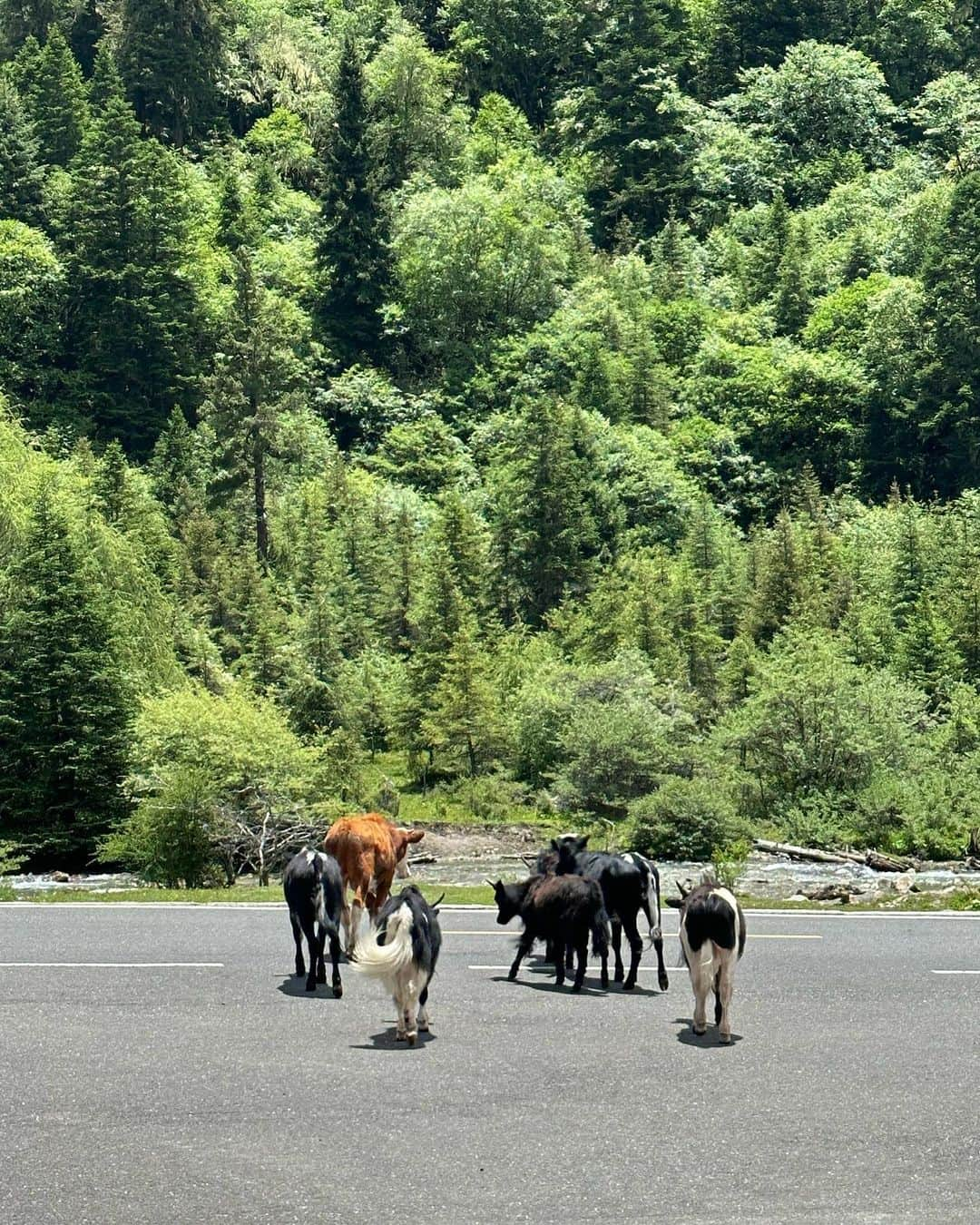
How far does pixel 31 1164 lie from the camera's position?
1037 centimetres

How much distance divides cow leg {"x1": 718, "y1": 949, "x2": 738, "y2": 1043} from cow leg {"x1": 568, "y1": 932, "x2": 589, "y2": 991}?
5.61 feet

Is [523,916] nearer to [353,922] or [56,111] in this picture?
[353,922]

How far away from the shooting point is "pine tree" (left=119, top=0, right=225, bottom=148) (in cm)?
10519

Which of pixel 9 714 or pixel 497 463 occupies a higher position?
pixel 497 463

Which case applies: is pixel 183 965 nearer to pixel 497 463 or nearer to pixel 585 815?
pixel 585 815

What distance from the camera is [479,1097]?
11992 millimetres

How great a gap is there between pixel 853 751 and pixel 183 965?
27.9m

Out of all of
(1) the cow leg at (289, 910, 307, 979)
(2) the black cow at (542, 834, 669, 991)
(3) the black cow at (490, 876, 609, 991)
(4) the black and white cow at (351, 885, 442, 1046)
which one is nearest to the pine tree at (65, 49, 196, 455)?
(1) the cow leg at (289, 910, 307, 979)

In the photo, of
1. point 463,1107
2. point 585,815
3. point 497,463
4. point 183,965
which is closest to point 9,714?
point 585,815

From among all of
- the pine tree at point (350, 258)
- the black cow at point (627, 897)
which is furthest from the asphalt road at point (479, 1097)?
the pine tree at point (350, 258)

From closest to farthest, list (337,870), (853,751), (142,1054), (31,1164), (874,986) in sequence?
(31,1164)
(142,1054)
(337,870)
(874,986)
(853,751)

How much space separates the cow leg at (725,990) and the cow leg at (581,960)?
1711 millimetres

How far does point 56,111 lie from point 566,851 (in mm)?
90575

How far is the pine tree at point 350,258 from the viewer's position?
3506 inches
